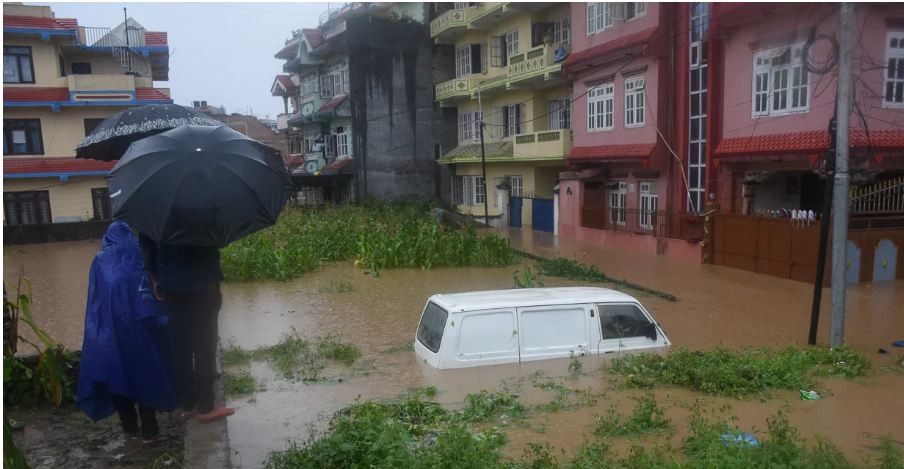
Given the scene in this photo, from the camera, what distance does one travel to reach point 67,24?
29.2m

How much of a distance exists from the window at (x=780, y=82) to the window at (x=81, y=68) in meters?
28.5

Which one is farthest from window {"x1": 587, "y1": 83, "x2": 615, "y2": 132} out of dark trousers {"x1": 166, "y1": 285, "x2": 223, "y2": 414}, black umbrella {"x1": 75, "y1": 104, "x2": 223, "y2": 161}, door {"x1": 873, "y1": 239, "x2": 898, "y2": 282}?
dark trousers {"x1": 166, "y1": 285, "x2": 223, "y2": 414}

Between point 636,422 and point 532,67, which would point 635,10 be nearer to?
point 532,67

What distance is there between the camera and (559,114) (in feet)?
91.7

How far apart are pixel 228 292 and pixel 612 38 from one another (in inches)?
574

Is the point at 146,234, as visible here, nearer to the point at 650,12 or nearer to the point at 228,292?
the point at 228,292

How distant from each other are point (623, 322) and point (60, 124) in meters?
28.6

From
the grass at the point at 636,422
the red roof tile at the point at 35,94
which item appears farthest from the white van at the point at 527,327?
the red roof tile at the point at 35,94

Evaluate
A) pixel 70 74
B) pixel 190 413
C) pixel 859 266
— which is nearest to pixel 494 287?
pixel 859 266

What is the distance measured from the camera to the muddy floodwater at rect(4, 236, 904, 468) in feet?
20.8

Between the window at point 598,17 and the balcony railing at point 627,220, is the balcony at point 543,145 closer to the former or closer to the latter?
the balcony railing at point 627,220

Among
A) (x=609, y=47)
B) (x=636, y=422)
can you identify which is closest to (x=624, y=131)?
(x=609, y=47)

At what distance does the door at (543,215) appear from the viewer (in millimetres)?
27609

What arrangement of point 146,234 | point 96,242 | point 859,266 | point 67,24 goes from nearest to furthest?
point 146,234 → point 859,266 → point 96,242 → point 67,24
